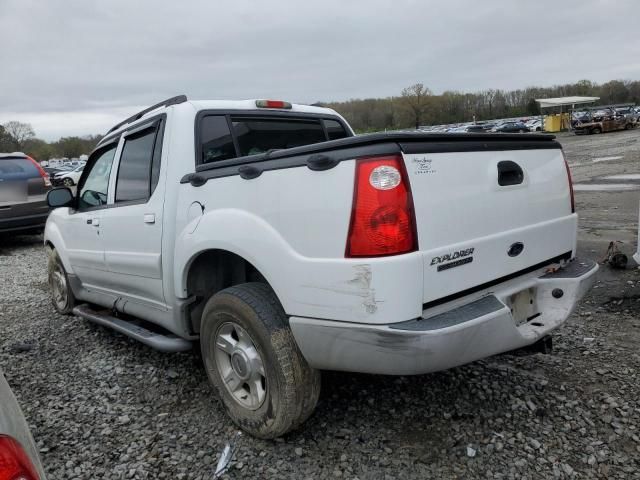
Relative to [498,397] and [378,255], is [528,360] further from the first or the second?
[378,255]

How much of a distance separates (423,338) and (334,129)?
2.62 meters

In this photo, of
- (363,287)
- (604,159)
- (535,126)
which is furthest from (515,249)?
(535,126)

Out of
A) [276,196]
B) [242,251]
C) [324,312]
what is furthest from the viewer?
[242,251]

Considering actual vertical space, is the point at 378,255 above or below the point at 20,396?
above

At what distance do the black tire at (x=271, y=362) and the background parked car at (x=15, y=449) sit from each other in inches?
44.8

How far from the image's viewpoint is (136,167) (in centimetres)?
371

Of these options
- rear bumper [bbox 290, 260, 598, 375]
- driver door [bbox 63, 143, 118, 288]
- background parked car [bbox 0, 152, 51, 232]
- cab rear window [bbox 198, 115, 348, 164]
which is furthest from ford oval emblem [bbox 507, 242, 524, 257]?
background parked car [bbox 0, 152, 51, 232]

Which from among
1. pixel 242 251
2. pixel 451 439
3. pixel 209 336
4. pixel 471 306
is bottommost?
pixel 451 439

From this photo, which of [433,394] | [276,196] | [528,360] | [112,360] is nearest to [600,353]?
→ [528,360]

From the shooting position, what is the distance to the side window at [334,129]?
426cm

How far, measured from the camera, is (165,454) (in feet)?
9.07

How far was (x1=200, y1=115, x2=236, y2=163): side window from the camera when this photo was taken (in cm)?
329

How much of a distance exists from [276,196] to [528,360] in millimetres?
2303

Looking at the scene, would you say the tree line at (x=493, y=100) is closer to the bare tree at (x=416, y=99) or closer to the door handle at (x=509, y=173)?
the bare tree at (x=416, y=99)
